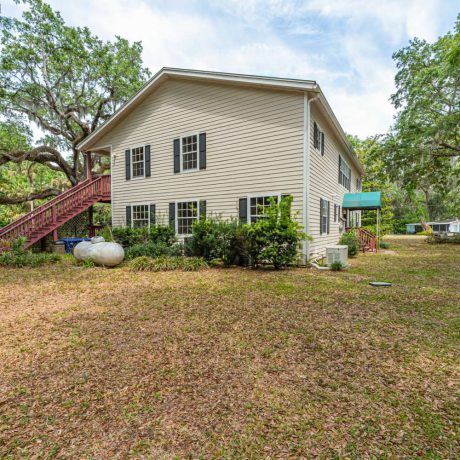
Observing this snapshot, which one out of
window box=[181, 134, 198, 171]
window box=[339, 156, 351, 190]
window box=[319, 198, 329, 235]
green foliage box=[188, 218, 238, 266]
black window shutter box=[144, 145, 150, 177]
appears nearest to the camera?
green foliage box=[188, 218, 238, 266]

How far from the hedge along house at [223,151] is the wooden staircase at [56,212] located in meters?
0.89

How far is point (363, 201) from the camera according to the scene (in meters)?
14.5

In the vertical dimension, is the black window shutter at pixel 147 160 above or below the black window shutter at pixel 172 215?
above

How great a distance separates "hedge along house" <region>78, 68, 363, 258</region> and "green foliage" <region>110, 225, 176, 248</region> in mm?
885

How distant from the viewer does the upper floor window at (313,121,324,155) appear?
31.8 ft

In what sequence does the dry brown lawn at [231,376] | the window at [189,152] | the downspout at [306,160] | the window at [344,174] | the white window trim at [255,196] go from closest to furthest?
the dry brown lawn at [231,376], the downspout at [306,160], the white window trim at [255,196], the window at [189,152], the window at [344,174]

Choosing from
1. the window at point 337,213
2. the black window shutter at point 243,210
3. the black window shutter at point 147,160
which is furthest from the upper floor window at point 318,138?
the black window shutter at point 147,160

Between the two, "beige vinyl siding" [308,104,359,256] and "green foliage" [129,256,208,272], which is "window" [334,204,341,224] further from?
"green foliage" [129,256,208,272]

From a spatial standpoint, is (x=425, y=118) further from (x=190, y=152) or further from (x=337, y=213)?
(x=190, y=152)

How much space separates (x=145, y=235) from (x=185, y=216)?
1.76m

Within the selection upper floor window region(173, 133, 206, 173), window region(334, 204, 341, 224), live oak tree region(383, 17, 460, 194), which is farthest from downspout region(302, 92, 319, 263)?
live oak tree region(383, 17, 460, 194)

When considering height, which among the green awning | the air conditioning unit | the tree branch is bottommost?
the air conditioning unit

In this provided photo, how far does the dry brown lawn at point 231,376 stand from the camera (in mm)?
2006

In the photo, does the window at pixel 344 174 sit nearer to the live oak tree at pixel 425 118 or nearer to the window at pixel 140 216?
the live oak tree at pixel 425 118
